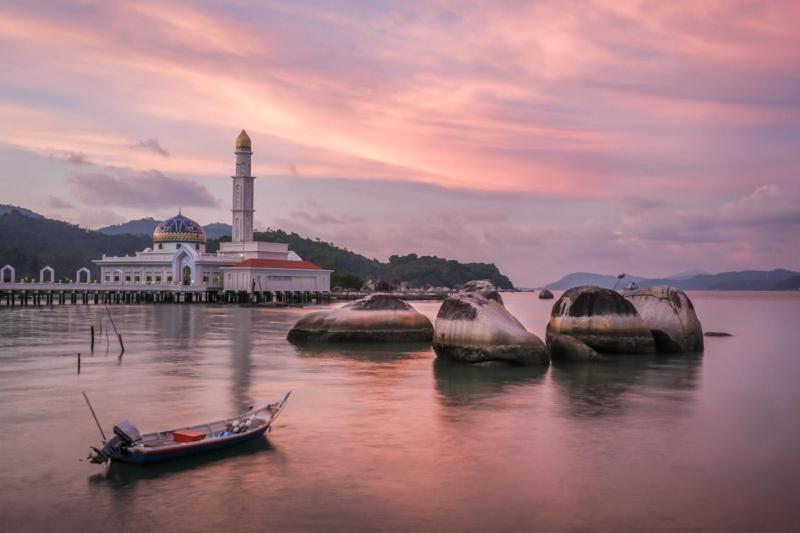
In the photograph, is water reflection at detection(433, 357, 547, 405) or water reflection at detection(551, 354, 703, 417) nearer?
water reflection at detection(551, 354, 703, 417)

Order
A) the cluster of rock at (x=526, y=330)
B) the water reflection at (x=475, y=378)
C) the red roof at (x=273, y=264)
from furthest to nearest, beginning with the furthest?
the red roof at (x=273, y=264) < the cluster of rock at (x=526, y=330) < the water reflection at (x=475, y=378)

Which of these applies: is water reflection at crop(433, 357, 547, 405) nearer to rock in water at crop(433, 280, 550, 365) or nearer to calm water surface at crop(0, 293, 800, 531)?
calm water surface at crop(0, 293, 800, 531)

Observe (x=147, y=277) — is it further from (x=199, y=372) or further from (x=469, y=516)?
(x=469, y=516)

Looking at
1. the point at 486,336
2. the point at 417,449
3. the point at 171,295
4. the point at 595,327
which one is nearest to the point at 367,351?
the point at 486,336

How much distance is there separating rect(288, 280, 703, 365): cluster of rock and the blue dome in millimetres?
81755

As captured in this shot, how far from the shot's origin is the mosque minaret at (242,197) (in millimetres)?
126188

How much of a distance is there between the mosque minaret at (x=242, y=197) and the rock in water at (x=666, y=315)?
9372 cm

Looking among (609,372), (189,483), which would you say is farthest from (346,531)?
(609,372)

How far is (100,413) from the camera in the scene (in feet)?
70.8

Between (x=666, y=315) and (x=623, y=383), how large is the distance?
43.6 feet

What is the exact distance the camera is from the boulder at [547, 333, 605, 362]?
112 feet

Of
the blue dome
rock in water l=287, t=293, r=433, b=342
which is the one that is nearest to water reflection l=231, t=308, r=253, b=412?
rock in water l=287, t=293, r=433, b=342

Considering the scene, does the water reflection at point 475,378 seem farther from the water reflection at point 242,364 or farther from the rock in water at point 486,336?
the water reflection at point 242,364

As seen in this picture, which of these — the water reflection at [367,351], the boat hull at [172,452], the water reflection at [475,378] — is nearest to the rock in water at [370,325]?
the water reflection at [367,351]
